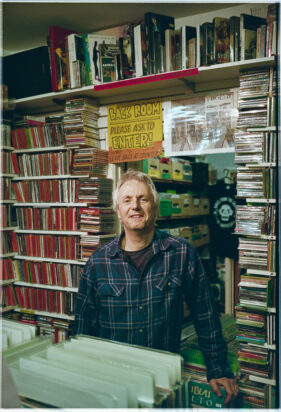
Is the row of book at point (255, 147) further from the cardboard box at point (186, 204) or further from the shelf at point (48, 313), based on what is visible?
the shelf at point (48, 313)

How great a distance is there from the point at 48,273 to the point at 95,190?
0.84m

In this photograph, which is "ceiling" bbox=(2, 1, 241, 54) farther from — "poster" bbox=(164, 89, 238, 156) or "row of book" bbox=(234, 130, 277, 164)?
"row of book" bbox=(234, 130, 277, 164)

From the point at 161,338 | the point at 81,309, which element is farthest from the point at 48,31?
the point at 161,338

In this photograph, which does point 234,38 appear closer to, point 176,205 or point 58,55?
point 58,55

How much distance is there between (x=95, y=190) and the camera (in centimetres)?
257

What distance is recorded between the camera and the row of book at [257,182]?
201 centimetres

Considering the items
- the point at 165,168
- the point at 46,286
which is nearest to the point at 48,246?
the point at 46,286

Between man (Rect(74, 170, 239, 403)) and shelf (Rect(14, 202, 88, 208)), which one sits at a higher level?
shelf (Rect(14, 202, 88, 208))

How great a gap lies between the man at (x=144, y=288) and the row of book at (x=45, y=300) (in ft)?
3.55

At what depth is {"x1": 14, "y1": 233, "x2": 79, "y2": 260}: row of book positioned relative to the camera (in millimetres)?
2711

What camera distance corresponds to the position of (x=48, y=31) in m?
2.59

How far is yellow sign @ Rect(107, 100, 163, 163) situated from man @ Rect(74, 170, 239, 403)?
79 centimetres

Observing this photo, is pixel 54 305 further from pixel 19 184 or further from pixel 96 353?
pixel 96 353

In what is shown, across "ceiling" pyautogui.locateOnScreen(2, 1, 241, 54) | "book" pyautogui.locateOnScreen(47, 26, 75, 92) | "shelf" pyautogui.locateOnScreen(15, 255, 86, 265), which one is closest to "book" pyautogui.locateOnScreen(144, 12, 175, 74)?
"ceiling" pyautogui.locateOnScreen(2, 1, 241, 54)
